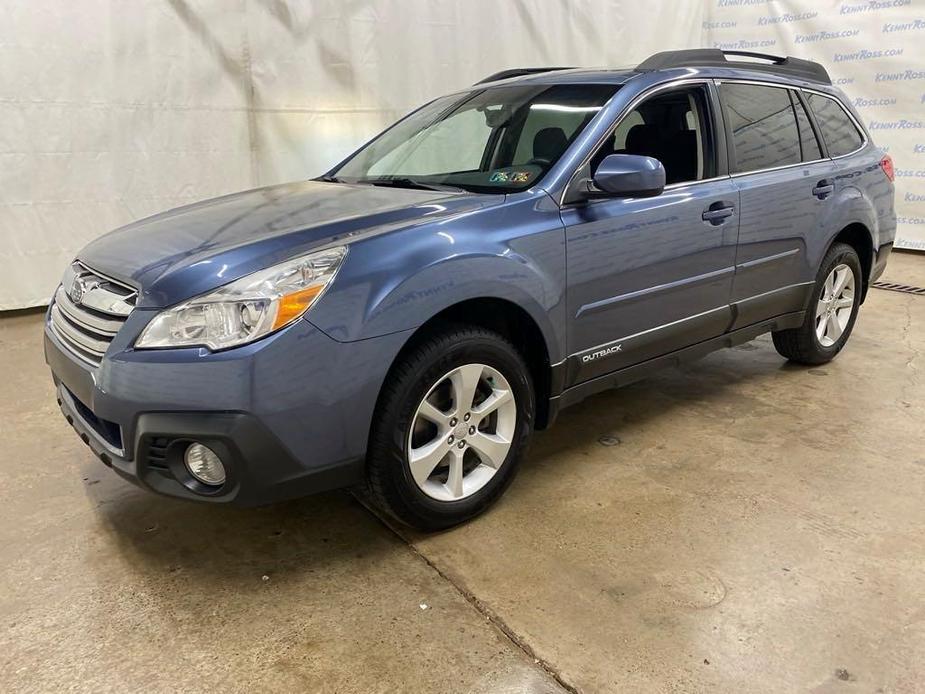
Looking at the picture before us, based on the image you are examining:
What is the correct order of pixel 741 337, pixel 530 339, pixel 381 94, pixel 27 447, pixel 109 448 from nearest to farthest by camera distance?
pixel 109 448 < pixel 530 339 < pixel 27 447 < pixel 741 337 < pixel 381 94

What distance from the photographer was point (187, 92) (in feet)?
17.2

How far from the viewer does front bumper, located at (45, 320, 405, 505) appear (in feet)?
6.13

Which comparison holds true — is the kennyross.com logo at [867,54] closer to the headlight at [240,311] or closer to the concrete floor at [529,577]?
the concrete floor at [529,577]

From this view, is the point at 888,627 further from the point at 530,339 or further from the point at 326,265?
the point at 326,265

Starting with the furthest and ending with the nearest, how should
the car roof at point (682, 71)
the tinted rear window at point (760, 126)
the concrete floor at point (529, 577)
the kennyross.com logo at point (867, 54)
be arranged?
the kennyross.com logo at point (867, 54) < the tinted rear window at point (760, 126) < the car roof at point (682, 71) < the concrete floor at point (529, 577)

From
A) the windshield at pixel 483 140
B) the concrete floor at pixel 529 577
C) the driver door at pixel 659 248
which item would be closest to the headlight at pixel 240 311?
the concrete floor at pixel 529 577

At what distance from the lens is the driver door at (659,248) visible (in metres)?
2.56

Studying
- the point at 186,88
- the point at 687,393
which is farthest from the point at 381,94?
the point at 687,393

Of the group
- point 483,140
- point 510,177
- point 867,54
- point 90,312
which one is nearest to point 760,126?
point 483,140

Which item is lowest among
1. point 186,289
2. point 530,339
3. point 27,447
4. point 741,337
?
point 27,447

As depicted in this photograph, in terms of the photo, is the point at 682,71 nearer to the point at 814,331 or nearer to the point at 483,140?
the point at 483,140

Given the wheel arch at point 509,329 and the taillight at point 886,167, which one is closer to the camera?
the wheel arch at point 509,329

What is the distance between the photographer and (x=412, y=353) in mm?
2143

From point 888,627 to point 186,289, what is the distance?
208 cm
